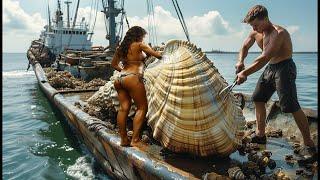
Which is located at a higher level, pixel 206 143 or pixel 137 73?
pixel 137 73

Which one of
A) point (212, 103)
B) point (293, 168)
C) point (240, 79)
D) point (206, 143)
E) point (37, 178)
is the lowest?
point (37, 178)

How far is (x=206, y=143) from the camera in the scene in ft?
13.8

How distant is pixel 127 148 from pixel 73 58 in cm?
1261

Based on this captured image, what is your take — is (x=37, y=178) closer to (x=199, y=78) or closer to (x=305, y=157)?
(x=199, y=78)

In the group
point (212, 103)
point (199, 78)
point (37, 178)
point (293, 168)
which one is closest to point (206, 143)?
point (212, 103)

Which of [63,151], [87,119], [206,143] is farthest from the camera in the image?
[63,151]

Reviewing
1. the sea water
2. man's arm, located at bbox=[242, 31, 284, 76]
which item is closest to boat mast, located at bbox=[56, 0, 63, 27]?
the sea water

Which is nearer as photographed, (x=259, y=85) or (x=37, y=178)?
(x=259, y=85)

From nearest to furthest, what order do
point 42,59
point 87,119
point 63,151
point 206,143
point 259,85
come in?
point 206,143, point 259,85, point 87,119, point 63,151, point 42,59

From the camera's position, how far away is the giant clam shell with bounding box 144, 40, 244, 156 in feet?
13.8

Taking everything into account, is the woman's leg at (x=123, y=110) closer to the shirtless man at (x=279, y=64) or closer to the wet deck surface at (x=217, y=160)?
the wet deck surface at (x=217, y=160)

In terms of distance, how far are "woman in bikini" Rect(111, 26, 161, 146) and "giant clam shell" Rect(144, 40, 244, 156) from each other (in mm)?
257

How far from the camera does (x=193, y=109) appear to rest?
13.8ft

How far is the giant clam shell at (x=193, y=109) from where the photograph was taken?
4.20m
